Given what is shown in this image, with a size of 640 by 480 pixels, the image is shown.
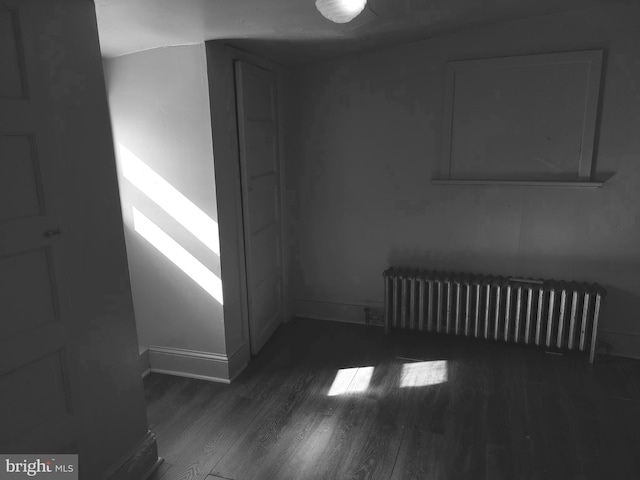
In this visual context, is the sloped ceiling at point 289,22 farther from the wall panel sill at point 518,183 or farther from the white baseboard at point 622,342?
the white baseboard at point 622,342

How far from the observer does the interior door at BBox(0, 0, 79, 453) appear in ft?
4.96

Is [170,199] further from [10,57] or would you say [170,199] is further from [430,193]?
[430,193]

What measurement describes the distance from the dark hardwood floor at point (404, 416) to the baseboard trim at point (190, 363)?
79mm

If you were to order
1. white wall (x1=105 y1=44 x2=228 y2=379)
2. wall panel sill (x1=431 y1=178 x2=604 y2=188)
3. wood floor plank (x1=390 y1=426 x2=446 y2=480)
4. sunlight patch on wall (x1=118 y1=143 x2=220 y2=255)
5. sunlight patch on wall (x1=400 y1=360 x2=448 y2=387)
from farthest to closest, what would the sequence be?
wall panel sill (x1=431 y1=178 x2=604 y2=188) → sunlight patch on wall (x1=400 y1=360 x2=448 y2=387) → sunlight patch on wall (x1=118 y1=143 x2=220 y2=255) → white wall (x1=105 y1=44 x2=228 y2=379) → wood floor plank (x1=390 y1=426 x2=446 y2=480)

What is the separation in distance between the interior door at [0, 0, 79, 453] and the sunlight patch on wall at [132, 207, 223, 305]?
125 cm

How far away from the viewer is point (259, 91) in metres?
3.32

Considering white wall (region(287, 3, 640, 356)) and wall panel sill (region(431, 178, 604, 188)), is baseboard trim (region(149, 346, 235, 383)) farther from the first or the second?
wall panel sill (region(431, 178, 604, 188))

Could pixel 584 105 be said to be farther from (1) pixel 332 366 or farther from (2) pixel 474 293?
(1) pixel 332 366

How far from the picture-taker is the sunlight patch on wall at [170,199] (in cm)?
290

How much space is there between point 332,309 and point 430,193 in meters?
1.44

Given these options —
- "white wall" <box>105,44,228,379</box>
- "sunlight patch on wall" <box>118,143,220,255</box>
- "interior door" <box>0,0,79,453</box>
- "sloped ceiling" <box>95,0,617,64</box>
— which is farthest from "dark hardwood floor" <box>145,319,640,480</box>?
"sloped ceiling" <box>95,0,617,64</box>

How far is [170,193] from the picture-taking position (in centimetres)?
293

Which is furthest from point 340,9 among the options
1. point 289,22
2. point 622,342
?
point 622,342

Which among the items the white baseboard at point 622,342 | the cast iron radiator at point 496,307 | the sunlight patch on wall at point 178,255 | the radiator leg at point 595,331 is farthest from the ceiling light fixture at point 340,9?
the white baseboard at point 622,342
